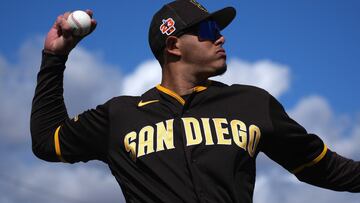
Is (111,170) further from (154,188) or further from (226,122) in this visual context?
(226,122)

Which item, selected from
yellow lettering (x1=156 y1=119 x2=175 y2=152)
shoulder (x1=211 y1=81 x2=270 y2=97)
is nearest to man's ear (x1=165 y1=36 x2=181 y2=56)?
shoulder (x1=211 y1=81 x2=270 y2=97)

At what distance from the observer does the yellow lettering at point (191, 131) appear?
13.7ft

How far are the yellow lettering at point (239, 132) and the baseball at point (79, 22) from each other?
4.86 feet

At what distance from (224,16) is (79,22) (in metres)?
1.29

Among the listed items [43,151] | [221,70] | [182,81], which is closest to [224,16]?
[221,70]

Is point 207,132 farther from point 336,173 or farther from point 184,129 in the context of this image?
point 336,173

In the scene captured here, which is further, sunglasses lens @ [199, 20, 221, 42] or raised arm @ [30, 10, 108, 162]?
sunglasses lens @ [199, 20, 221, 42]

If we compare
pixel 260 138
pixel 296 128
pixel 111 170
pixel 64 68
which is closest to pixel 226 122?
pixel 260 138

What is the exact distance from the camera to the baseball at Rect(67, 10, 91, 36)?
4730mm

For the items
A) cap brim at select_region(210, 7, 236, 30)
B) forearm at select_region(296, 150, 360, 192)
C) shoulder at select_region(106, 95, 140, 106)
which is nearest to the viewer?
forearm at select_region(296, 150, 360, 192)

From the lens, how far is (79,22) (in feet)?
15.5

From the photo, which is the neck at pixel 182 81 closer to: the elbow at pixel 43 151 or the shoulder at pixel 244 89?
the shoulder at pixel 244 89

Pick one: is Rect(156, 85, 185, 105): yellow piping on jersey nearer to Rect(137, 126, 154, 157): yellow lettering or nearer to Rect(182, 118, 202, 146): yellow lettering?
Rect(182, 118, 202, 146): yellow lettering

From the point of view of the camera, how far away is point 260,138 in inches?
169
